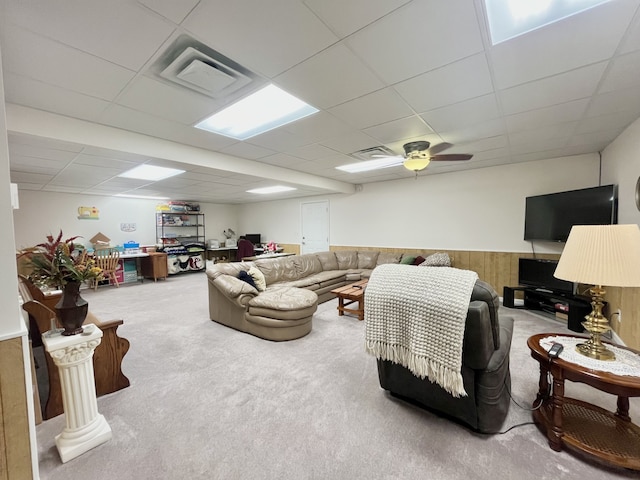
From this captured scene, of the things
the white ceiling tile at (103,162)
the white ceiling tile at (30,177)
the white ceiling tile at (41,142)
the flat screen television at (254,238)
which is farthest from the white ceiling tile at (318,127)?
the flat screen television at (254,238)

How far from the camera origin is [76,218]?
6.37m

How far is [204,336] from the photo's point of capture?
330cm

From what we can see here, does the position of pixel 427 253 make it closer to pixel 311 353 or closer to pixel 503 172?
pixel 503 172

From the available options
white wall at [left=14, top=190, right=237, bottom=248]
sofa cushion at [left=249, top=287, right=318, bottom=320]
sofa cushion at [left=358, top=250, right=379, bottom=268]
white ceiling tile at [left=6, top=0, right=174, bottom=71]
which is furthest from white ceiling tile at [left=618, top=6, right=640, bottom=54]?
white wall at [left=14, top=190, right=237, bottom=248]

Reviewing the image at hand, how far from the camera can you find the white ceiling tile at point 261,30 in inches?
53.4

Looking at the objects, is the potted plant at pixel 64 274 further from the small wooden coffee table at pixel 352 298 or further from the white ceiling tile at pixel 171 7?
the small wooden coffee table at pixel 352 298

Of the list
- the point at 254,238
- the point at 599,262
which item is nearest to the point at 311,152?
the point at 599,262

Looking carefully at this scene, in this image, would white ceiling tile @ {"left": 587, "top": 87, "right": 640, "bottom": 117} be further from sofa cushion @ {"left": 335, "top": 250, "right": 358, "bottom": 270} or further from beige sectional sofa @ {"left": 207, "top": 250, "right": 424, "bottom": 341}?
sofa cushion @ {"left": 335, "top": 250, "right": 358, "bottom": 270}

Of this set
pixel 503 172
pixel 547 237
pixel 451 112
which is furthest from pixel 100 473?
pixel 503 172

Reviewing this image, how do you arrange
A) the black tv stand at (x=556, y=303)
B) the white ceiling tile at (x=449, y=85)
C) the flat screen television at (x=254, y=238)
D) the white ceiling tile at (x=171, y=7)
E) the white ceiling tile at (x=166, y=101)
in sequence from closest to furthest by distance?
1. the white ceiling tile at (x=171, y=7)
2. the white ceiling tile at (x=449, y=85)
3. the white ceiling tile at (x=166, y=101)
4. the black tv stand at (x=556, y=303)
5. the flat screen television at (x=254, y=238)

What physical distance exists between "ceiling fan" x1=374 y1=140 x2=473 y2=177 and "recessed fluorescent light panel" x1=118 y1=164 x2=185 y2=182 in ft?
11.3

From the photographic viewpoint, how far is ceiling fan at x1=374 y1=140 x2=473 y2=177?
3.27 m

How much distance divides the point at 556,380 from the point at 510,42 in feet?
6.75

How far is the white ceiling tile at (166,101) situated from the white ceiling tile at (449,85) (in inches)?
66.7
